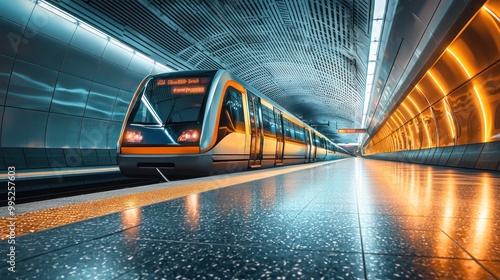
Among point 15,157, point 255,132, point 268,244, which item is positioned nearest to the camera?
point 268,244

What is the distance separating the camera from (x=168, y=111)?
8.29m

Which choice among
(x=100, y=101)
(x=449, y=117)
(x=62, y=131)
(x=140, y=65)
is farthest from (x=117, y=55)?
(x=449, y=117)

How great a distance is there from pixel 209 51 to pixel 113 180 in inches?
353

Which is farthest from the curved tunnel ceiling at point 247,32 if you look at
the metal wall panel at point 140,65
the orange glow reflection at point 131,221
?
the orange glow reflection at point 131,221

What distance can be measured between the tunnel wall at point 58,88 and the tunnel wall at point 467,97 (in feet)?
45.6

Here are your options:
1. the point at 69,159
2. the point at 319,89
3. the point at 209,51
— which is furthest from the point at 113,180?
the point at 319,89

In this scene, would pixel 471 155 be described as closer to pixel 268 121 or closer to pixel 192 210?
pixel 268 121

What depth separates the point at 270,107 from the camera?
13.1 metres

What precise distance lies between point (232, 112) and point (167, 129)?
6.42ft

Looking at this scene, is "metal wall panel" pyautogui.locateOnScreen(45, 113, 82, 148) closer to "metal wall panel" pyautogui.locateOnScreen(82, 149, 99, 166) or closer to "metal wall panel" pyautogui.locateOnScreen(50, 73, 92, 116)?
"metal wall panel" pyautogui.locateOnScreen(50, 73, 92, 116)

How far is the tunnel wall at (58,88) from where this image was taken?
492 inches

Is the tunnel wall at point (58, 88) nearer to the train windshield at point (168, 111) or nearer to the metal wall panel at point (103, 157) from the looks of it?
the metal wall panel at point (103, 157)

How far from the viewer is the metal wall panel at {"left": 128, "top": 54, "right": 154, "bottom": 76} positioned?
17.7 meters

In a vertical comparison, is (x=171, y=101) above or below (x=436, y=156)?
above
